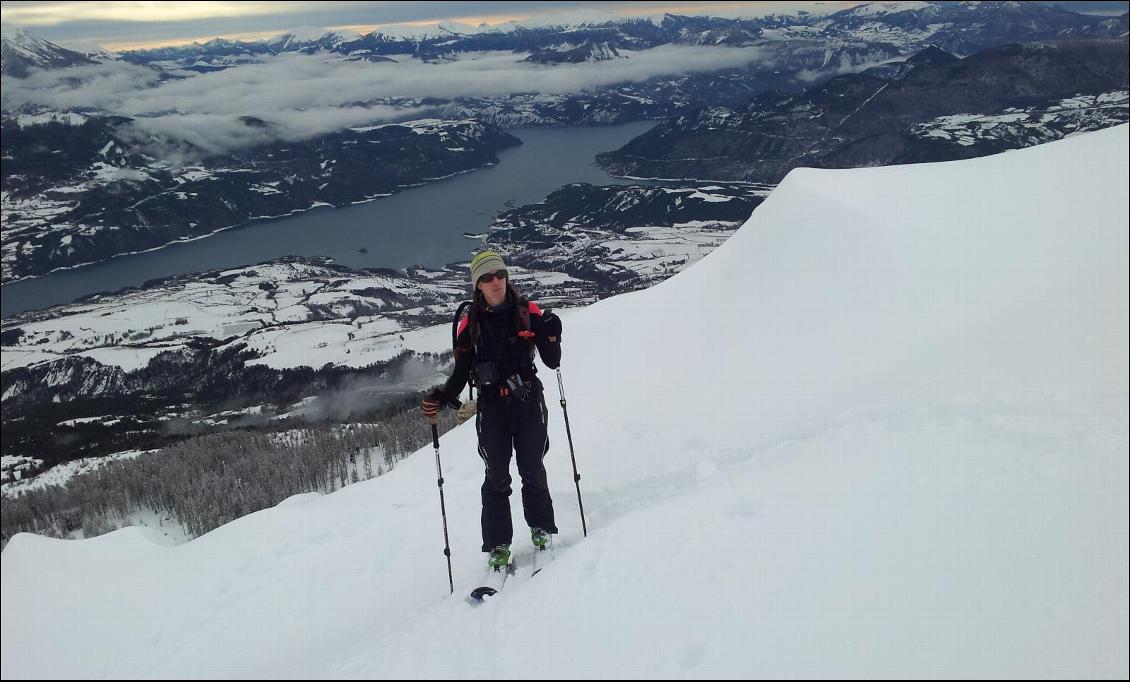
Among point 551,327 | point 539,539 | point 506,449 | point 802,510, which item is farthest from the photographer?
point 539,539

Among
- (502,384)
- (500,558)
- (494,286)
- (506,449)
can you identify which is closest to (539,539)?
(500,558)

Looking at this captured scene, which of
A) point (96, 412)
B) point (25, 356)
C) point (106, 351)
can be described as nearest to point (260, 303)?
point (106, 351)

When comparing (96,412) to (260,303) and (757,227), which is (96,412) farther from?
(757,227)

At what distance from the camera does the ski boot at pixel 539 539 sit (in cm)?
752

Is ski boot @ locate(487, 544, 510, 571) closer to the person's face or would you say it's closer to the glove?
the glove

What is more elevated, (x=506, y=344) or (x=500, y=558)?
(x=506, y=344)

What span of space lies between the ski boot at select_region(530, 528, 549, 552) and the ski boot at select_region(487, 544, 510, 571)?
36 centimetres

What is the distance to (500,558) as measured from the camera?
7305 millimetres

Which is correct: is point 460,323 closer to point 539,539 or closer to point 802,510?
point 539,539

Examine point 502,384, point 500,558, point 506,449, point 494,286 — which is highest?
point 494,286

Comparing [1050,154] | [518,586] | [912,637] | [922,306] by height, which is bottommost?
[518,586]

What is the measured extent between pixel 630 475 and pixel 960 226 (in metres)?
8.05

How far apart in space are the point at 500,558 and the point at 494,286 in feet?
10.4

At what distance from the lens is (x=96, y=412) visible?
120 meters
